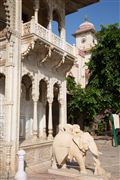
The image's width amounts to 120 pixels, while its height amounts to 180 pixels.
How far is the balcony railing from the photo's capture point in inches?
435

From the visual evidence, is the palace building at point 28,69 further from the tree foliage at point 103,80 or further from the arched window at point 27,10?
the tree foliage at point 103,80

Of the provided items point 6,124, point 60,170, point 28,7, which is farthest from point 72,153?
point 28,7

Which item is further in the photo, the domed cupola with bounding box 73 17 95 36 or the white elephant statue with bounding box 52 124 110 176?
the domed cupola with bounding box 73 17 95 36

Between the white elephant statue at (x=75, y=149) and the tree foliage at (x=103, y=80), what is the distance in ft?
31.2

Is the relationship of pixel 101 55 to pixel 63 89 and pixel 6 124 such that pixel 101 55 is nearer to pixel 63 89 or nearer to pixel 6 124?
pixel 63 89

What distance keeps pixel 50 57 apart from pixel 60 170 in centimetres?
627

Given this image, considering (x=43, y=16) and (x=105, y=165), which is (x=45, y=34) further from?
(x=105, y=165)

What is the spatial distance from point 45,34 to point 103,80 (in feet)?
24.9

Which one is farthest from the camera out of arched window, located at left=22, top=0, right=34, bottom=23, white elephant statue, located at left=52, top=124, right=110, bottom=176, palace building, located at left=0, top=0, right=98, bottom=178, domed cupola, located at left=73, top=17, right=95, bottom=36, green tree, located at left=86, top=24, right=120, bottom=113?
domed cupola, located at left=73, top=17, right=95, bottom=36

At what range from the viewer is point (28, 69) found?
11562 millimetres

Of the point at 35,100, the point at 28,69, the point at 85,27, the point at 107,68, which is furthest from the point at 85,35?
the point at 35,100

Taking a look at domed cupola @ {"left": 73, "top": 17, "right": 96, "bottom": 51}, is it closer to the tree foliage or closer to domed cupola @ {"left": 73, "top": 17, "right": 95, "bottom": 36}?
domed cupola @ {"left": 73, "top": 17, "right": 95, "bottom": 36}

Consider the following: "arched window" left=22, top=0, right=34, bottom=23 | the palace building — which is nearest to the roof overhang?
the palace building

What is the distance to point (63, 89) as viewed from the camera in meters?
14.4
